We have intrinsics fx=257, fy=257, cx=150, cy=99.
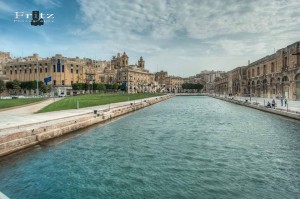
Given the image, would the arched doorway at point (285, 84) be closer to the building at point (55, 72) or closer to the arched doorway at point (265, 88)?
the arched doorway at point (265, 88)

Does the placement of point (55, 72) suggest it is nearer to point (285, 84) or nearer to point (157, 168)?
point (285, 84)

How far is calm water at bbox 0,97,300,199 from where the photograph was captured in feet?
31.3

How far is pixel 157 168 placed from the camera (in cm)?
1205

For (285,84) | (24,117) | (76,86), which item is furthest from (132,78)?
(24,117)

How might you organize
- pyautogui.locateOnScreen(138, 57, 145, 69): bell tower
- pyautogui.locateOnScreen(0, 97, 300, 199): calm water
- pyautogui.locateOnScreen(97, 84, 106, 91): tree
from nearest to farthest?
1. pyautogui.locateOnScreen(0, 97, 300, 199): calm water
2. pyautogui.locateOnScreen(97, 84, 106, 91): tree
3. pyautogui.locateOnScreen(138, 57, 145, 69): bell tower

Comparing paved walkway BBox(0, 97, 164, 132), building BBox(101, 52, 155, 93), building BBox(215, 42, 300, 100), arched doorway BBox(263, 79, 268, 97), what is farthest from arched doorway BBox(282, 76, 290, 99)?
building BBox(101, 52, 155, 93)

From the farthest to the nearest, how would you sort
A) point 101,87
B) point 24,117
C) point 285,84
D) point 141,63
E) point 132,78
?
point 141,63 < point 132,78 < point 101,87 < point 285,84 < point 24,117

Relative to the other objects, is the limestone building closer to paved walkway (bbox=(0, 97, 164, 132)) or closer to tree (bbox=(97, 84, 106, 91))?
tree (bbox=(97, 84, 106, 91))

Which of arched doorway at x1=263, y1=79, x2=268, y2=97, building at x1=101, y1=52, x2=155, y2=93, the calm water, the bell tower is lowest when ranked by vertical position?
the calm water

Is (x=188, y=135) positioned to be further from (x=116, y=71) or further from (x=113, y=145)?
(x=116, y=71)

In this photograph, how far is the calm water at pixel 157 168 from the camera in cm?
955

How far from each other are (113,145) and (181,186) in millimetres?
7969

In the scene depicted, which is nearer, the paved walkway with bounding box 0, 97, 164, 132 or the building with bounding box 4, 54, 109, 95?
the paved walkway with bounding box 0, 97, 164, 132

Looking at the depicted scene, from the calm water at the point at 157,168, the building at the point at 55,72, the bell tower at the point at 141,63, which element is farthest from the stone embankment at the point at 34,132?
the bell tower at the point at 141,63
